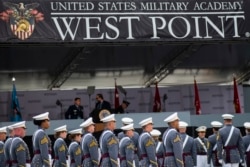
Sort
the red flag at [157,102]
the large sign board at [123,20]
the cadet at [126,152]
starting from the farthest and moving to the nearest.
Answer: the red flag at [157,102], the large sign board at [123,20], the cadet at [126,152]

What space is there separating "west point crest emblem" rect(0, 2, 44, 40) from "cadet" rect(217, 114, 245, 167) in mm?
6294

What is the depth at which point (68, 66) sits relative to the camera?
2603cm

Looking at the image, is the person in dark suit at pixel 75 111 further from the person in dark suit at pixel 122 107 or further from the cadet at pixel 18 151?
the cadet at pixel 18 151

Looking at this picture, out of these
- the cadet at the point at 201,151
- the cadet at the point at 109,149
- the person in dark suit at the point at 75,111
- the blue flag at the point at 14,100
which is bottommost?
the cadet at the point at 201,151

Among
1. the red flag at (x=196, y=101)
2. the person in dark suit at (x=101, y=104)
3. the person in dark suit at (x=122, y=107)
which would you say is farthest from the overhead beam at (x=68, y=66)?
the red flag at (x=196, y=101)

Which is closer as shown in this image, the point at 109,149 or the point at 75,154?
the point at 109,149

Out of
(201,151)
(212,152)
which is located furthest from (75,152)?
(201,151)

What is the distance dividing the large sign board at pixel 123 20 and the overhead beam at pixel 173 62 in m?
1.98

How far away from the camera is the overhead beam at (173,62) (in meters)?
26.1

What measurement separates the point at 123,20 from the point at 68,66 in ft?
11.4

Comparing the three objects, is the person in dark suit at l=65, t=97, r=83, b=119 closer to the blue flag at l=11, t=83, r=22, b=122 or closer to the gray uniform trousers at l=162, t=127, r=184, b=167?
the blue flag at l=11, t=83, r=22, b=122

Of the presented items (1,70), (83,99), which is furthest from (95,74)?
(1,70)

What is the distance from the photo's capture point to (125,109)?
27.0 m

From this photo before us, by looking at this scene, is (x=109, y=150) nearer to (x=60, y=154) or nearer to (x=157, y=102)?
(x=60, y=154)
